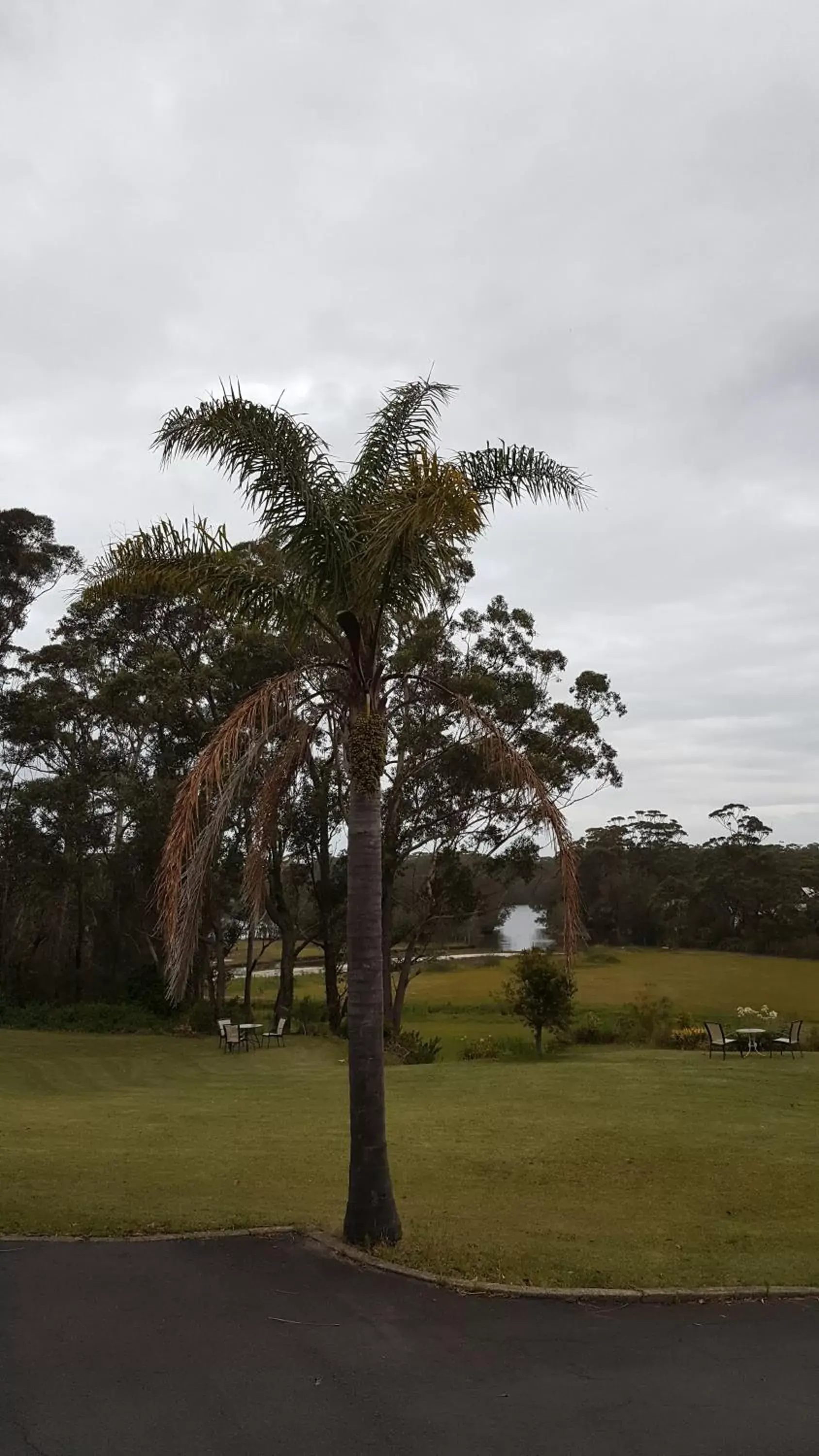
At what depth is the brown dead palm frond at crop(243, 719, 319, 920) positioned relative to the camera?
812 cm

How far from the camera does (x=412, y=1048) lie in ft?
85.6

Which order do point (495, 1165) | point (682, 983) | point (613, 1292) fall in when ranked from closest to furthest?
point (613, 1292), point (495, 1165), point (682, 983)

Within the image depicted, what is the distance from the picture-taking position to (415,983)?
51.0m

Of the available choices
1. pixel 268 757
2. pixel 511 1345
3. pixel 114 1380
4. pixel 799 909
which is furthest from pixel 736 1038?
pixel 799 909

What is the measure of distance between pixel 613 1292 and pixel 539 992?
17.4 m

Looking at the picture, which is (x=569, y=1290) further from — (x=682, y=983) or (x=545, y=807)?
(x=682, y=983)

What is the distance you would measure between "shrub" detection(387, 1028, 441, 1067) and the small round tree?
9.46 feet

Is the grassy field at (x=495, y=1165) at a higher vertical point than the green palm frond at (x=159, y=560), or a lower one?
lower

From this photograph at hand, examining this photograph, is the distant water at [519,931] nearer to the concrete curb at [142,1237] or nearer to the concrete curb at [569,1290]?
the concrete curb at [142,1237]

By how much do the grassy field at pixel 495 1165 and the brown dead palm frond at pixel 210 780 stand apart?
2671mm

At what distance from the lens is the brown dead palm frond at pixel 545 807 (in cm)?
757

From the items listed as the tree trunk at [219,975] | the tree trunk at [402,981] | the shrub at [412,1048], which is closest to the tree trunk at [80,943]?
the tree trunk at [219,975]

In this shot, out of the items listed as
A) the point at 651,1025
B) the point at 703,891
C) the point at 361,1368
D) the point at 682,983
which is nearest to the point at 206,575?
the point at 361,1368

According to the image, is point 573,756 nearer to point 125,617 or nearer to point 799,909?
point 125,617
